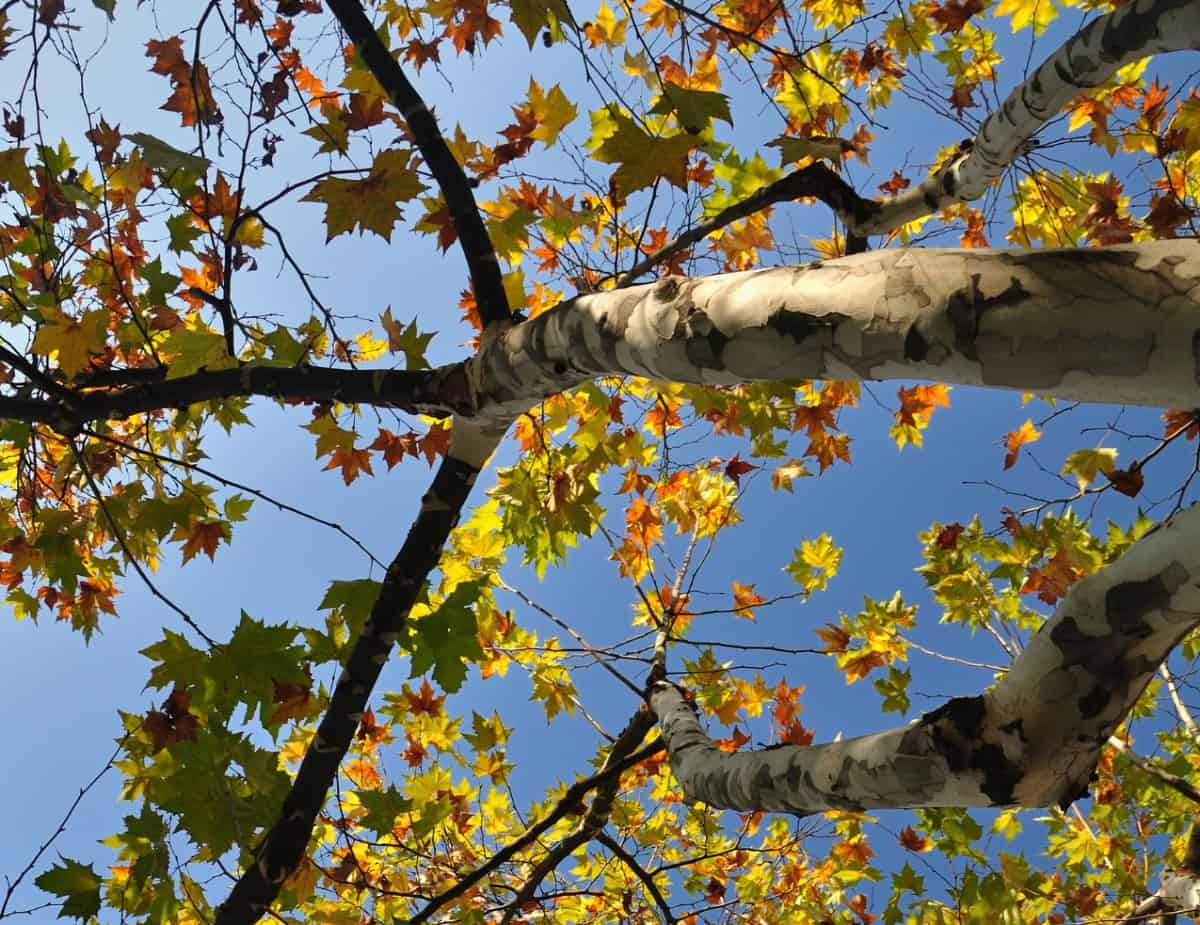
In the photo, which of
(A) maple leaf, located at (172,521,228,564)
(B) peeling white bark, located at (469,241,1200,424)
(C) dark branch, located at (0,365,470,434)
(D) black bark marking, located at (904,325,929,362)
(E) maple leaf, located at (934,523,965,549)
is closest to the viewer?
(B) peeling white bark, located at (469,241,1200,424)

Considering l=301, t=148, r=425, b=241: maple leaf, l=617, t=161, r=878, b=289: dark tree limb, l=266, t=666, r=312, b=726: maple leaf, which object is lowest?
l=266, t=666, r=312, b=726: maple leaf

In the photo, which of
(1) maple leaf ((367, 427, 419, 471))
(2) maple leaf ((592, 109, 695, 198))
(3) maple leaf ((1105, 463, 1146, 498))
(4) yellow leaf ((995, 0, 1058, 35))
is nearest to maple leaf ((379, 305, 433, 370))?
(1) maple leaf ((367, 427, 419, 471))

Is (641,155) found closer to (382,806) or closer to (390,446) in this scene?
(390,446)

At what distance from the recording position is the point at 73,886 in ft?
6.19

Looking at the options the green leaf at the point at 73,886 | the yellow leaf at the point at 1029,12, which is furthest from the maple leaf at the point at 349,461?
the yellow leaf at the point at 1029,12

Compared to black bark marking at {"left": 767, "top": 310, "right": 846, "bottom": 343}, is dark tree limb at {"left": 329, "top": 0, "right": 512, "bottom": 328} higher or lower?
higher

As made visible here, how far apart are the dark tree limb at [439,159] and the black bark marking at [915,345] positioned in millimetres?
1294

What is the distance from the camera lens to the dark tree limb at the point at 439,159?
1973mm

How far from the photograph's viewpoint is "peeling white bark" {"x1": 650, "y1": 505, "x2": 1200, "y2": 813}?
1.02m

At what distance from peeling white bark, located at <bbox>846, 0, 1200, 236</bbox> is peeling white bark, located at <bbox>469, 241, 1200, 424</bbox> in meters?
1.30

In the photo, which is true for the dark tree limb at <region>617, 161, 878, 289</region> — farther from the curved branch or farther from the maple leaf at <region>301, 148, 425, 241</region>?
the curved branch

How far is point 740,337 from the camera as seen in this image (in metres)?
1.15

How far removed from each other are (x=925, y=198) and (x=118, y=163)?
3450 millimetres

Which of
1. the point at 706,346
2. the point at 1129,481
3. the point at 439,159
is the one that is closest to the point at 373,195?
the point at 439,159
